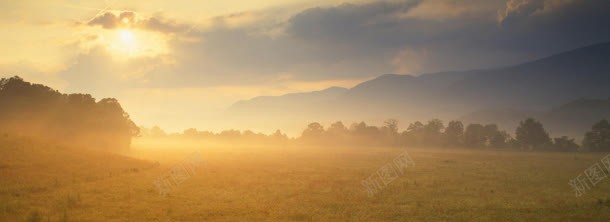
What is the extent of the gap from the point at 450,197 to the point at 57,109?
77.4m

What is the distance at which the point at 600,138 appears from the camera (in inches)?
4887

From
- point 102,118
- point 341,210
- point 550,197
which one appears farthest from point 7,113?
point 550,197

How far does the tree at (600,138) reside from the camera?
123m

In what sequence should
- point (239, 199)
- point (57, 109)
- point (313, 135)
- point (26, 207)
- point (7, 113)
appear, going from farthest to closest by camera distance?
point (313, 135)
point (57, 109)
point (7, 113)
point (239, 199)
point (26, 207)

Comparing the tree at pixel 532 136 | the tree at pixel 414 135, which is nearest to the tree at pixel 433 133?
the tree at pixel 414 135

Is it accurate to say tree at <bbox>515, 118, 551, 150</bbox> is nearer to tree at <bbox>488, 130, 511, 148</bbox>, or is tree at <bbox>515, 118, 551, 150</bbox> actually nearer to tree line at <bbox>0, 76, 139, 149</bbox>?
tree at <bbox>488, 130, 511, 148</bbox>

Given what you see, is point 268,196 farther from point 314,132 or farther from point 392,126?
point 314,132

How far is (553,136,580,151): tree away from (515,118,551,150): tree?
3.19 metres

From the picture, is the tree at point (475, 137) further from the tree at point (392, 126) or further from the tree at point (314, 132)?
the tree at point (314, 132)

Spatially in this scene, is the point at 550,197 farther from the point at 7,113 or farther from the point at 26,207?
the point at 7,113

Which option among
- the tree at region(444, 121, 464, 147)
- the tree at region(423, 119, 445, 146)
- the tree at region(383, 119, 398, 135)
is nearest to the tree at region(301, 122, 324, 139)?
the tree at region(383, 119, 398, 135)

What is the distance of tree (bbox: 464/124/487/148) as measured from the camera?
499ft

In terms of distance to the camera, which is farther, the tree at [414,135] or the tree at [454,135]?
the tree at [414,135]

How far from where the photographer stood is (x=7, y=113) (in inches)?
3056
